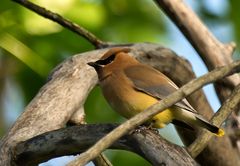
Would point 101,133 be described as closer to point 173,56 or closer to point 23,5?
point 23,5

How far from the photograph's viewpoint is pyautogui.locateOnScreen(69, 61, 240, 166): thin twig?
242cm

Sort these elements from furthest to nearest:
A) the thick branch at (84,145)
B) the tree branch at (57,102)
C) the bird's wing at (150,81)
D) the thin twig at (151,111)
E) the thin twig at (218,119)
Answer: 1. the bird's wing at (150,81)
2. the thin twig at (218,119)
3. the tree branch at (57,102)
4. the thick branch at (84,145)
5. the thin twig at (151,111)

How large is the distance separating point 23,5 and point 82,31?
315 mm

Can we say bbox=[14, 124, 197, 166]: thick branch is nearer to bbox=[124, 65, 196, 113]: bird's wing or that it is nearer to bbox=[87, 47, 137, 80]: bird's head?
bbox=[87, 47, 137, 80]: bird's head

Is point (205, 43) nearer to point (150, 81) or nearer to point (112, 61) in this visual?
point (150, 81)

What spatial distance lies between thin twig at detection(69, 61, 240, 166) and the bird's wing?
147cm

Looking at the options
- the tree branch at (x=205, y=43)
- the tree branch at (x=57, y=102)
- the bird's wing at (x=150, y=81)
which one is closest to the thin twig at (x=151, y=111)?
the tree branch at (x=57, y=102)

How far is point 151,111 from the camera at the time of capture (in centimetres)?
258

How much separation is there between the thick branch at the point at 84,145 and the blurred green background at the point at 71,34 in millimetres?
811

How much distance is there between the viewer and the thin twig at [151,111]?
2.42 m

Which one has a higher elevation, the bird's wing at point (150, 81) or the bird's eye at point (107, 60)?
the bird's eye at point (107, 60)

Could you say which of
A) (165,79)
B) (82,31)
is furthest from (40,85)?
(165,79)

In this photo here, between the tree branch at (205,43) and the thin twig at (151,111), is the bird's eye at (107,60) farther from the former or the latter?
the thin twig at (151,111)

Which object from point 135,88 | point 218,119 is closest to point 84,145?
point 218,119
